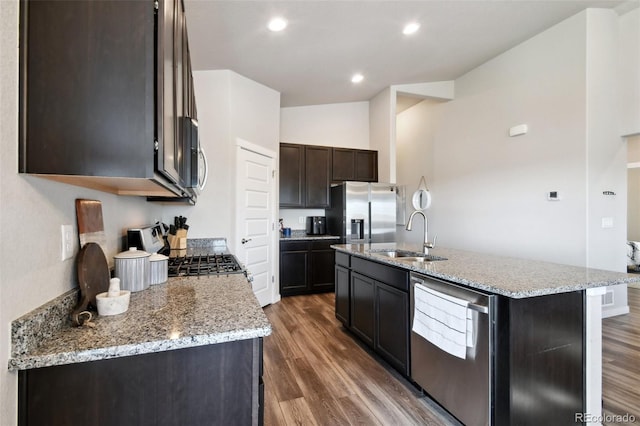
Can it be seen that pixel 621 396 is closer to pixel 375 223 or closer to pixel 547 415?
pixel 547 415

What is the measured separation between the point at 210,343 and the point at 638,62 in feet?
16.4

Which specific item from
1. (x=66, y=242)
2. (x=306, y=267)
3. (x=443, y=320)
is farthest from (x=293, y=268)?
(x=66, y=242)

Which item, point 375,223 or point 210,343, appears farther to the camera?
point 375,223

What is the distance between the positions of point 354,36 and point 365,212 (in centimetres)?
247

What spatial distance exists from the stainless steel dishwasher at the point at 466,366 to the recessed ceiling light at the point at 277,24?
2.60m

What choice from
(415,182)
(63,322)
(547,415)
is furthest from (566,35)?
(63,322)

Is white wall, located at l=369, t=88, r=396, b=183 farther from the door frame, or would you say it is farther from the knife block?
the knife block

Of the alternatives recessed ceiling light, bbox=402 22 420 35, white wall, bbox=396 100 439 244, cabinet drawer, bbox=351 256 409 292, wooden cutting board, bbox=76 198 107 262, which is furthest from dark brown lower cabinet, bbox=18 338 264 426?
white wall, bbox=396 100 439 244

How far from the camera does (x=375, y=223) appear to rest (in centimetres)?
482

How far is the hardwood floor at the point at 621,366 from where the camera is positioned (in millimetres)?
1908

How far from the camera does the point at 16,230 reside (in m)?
0.77

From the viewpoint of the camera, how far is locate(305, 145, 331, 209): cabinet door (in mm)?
4992

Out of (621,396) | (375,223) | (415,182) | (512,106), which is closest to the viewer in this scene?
(621,396)

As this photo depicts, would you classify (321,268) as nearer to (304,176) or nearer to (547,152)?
(304,176)
